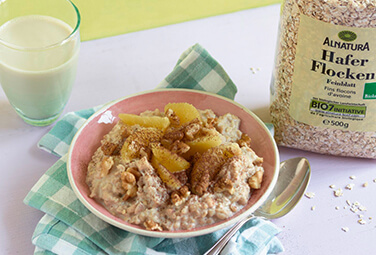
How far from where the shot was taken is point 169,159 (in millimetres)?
1355

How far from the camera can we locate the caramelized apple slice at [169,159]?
1357mm

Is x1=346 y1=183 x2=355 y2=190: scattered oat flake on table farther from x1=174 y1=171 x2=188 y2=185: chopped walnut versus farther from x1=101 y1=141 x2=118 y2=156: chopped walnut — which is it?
x1=101 y1=141 x2=118 y2=156: chopped walnut

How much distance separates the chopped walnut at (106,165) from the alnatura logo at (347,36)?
0.67 m

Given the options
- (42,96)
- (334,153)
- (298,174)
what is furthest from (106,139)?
(334,153)

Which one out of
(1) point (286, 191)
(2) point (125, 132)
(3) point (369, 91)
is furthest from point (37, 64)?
(3) point (369, 91)

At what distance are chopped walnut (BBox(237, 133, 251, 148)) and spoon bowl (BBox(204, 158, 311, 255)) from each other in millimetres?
144

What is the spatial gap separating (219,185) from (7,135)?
77cm

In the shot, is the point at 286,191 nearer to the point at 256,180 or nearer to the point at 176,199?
the point at 256,180

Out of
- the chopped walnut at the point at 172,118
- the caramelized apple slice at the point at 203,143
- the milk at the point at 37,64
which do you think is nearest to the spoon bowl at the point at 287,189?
the caramelized apple slice at the point at 203,143

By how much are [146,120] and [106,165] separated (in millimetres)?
194

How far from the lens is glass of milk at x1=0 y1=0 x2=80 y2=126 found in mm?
1594

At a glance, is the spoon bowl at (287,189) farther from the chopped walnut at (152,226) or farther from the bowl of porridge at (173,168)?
the chopped walnut at (152,226)

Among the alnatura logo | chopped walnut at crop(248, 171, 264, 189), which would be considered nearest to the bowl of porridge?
chopped walnut at crop(248, 171, 264, 189)

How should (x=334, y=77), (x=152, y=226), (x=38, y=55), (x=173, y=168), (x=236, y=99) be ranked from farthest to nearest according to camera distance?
1. (x=236, y=99)
2. (x=38, y=55)
3. (x=334, y=77)
4. (x=173, y=168)
5. (x=152, y=226)
